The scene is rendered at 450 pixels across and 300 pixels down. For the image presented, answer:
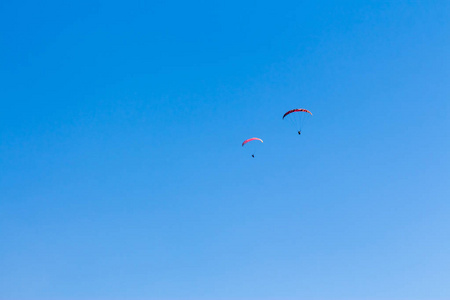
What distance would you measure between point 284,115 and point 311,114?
473 centimetres

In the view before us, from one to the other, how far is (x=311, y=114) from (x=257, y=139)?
14.3 m

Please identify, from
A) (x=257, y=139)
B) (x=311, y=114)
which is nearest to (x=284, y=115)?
(x=311, y=114)

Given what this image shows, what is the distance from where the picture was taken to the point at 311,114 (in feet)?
285

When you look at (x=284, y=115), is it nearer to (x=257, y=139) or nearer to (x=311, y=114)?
(x=311, y=114)

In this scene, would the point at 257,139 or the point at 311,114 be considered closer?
the point at 311,114

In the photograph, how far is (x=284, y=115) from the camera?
87562mm

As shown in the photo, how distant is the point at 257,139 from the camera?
319 ft

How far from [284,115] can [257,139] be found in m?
11.4

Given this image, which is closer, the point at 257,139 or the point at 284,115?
the point at 284,115
